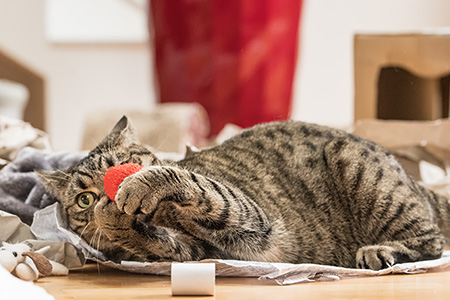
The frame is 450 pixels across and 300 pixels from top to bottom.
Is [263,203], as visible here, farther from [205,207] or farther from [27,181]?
[27,181]

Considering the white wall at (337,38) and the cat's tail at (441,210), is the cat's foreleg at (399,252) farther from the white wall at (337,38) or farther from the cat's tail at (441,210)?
the white wall at (337,38)

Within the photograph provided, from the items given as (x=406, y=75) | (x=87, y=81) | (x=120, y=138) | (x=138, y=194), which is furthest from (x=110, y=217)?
(x=87, y=81)

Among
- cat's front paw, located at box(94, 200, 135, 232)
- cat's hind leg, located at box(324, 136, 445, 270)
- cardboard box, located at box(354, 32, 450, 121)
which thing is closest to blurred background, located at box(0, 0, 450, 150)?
cardboard box, located at box(354, 32, 450, 121)

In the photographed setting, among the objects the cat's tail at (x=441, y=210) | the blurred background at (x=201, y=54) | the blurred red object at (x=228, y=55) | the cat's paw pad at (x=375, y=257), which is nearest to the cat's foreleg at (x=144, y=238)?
the cat's paw pad at (x=375, y=257)

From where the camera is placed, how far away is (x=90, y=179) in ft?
3.93

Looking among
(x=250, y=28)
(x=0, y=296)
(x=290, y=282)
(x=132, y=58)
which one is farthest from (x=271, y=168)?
(x=132, y=58)

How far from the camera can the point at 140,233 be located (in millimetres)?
1161

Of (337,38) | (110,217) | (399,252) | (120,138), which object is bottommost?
(399,252)

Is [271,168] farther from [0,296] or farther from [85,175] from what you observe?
[0,296]

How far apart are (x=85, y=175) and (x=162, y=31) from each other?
10.1ft

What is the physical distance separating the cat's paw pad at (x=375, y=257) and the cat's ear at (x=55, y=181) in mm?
596

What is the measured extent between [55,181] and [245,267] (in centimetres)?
43

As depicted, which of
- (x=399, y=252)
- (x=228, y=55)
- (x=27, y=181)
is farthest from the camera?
(x=228, y=55)

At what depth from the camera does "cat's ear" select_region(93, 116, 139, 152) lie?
49.9 inches
